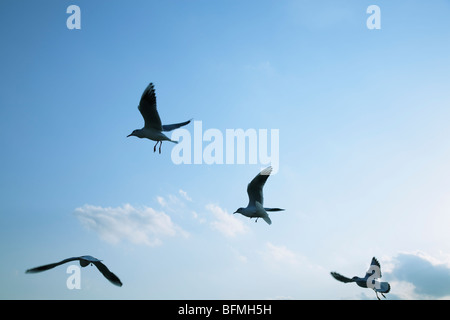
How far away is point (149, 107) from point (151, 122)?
1.96ft

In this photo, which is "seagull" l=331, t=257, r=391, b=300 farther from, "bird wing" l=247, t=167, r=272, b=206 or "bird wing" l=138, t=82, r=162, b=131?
"bird wing" l=138, t=82, r=162, b=131

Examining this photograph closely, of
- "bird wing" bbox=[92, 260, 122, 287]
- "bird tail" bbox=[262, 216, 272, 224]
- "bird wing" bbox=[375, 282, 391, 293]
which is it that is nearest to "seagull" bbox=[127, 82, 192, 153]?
"bird tail" bbox=[262, 216, 272, 224]

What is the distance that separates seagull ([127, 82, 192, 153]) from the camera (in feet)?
40.8

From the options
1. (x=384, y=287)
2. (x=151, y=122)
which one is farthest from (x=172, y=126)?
(x=384, y=287)

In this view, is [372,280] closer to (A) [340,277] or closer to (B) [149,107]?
(A) [340,277]

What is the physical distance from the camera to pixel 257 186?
13.8 metres

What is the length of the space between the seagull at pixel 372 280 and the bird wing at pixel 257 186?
360cm

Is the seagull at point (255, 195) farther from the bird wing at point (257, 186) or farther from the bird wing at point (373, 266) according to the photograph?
the bird wing at point (373, 266)

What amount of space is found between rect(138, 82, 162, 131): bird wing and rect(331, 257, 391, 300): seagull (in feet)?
24.7
